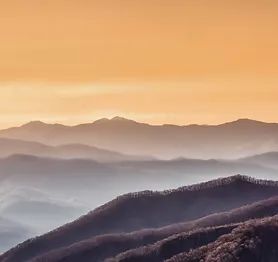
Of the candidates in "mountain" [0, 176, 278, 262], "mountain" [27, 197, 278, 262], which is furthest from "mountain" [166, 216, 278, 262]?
"mountain" [0, 176, 278, 262]

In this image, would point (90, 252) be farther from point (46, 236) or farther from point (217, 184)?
point (217, 184)

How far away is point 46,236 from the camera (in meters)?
108

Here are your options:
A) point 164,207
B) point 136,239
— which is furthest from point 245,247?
point 164,207

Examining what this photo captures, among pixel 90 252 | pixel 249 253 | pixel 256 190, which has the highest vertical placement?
pixel 256 190

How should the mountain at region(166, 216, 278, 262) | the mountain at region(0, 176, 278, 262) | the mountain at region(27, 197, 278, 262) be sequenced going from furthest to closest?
1. the mountain at region(0, 176, 278, 262)
2. the mountain at region(27, 197, 278, 262)
3. the mountain at region(166, 216, 278, 262)

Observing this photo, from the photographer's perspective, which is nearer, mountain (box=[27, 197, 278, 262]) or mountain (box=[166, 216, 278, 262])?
mountain (box=[166, 216, 278, 262])

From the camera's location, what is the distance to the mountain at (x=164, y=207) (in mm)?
112000

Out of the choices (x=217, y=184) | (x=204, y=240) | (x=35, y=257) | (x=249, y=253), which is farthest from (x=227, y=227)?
(x=217, y=184)

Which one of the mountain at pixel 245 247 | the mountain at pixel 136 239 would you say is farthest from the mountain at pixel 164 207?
the mountain at pixel 245 247

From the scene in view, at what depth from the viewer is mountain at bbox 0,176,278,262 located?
367ft

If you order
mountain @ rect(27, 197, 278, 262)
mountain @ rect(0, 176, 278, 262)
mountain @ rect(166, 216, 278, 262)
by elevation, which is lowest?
mountain @ rect(166, 216, 278, 262)

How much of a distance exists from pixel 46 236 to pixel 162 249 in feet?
107

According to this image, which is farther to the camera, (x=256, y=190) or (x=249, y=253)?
(x=256, y=190)

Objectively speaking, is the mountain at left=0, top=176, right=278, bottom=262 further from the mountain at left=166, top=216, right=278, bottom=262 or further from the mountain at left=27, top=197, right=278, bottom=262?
the mountain at left=166, top=216, right=278, bottom=262
